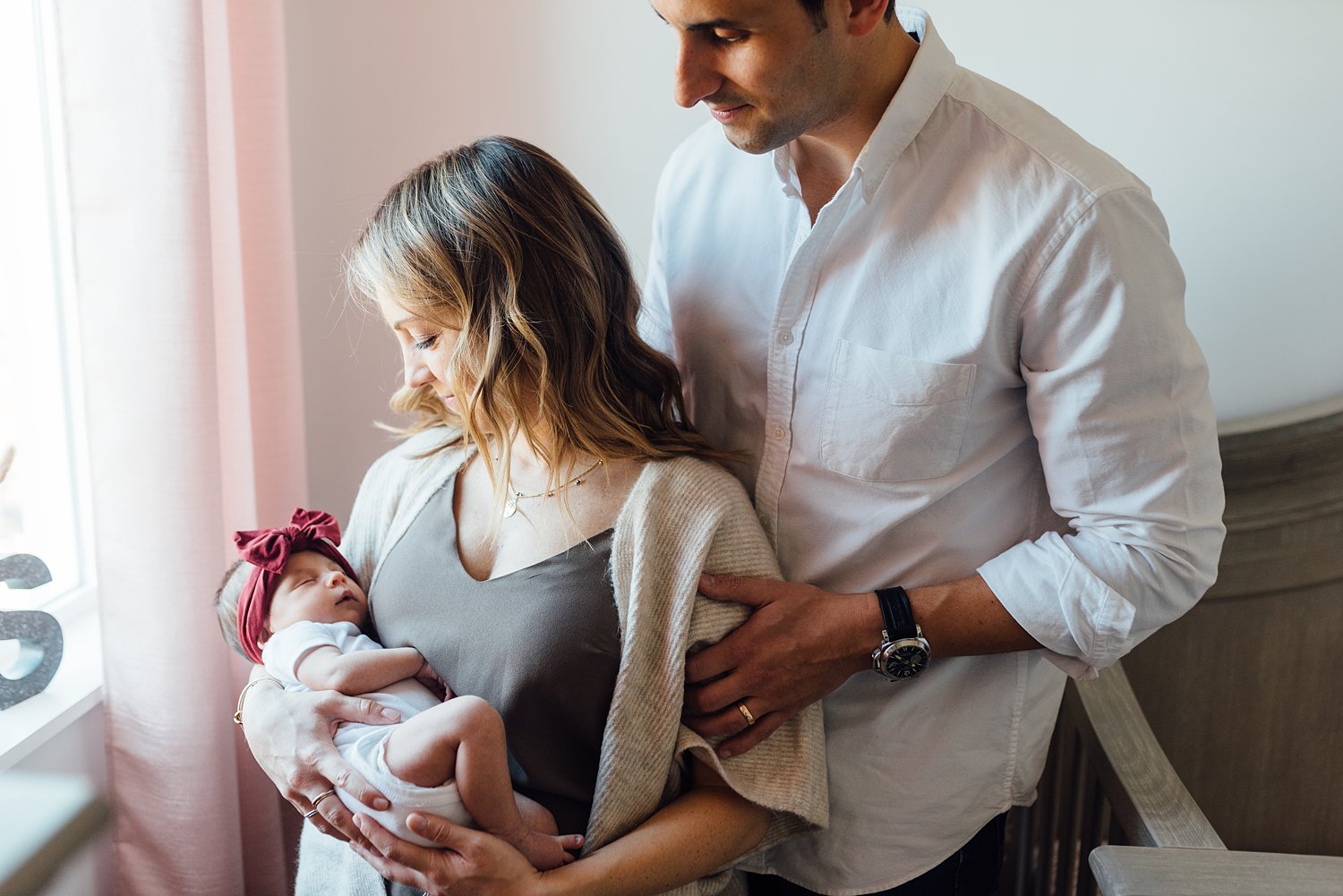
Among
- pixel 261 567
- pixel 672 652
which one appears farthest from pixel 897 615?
pixel 261 567

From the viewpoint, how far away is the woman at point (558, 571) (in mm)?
1130

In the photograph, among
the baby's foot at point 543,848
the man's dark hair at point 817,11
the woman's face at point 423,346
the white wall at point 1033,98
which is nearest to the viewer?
the man's dark hair at point 817,11

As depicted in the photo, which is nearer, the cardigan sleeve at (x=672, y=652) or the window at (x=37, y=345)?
the cardigan sleeve at (x=672, y=652)

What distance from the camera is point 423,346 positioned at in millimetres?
1237

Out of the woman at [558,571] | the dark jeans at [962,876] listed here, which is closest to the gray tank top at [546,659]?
the woman at [558,571]

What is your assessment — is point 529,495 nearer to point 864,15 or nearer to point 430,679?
point 430,679

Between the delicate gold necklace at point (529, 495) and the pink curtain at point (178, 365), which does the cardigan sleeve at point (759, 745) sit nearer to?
the delicate gold necklace at point (529, 495)

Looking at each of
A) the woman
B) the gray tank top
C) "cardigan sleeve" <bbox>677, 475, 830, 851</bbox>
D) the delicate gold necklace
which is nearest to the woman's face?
the woman

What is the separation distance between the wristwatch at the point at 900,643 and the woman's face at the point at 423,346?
540 mm

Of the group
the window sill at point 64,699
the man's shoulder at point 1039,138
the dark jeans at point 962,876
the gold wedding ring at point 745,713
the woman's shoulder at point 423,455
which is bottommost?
the dark jeans at point 962,876

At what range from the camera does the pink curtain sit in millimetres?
1263

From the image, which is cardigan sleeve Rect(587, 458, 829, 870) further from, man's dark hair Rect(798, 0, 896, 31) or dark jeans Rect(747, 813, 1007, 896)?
man's dark hair Rect(798, 0, 896, 31)

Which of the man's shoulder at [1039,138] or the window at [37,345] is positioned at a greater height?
the man's shoulder at [1039,138]

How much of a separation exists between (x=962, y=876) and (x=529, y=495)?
70 centimetres
